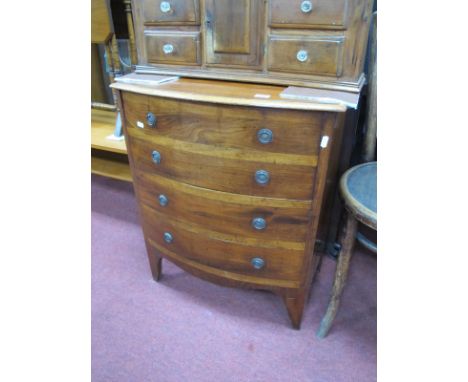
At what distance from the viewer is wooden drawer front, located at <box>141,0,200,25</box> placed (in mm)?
1142

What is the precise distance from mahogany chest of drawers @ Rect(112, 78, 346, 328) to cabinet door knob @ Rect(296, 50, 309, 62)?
114 mm

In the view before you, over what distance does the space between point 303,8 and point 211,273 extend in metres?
1.02

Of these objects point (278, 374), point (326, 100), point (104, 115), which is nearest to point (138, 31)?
point (326, 100)

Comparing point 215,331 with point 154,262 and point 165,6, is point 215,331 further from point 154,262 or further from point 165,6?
point 165,6

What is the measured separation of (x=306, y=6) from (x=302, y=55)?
0.45 ft

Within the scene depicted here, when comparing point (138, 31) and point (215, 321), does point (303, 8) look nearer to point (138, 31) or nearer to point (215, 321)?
point (138, 31)

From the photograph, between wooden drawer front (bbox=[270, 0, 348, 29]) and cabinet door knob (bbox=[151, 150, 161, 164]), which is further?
cabinet door knob (bbox=[151, 150, 161, 164])

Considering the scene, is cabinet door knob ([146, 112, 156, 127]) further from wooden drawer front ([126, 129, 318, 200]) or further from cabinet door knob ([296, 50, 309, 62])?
cabinet door knob ([296, 50, 309, 62])

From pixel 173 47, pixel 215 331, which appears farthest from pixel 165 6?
pixel 215 331

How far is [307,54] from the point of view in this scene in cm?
105

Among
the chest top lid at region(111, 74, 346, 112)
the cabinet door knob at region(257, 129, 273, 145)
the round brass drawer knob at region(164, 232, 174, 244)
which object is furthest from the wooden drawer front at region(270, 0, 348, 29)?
the round brass drawer knob at region(164, 232, 174, 244)

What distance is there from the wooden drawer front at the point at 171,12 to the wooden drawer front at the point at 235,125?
12.2 inches

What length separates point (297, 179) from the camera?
104 cm

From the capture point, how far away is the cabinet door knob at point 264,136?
0.99 m
